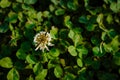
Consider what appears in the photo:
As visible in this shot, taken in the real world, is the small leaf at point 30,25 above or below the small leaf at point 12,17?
below

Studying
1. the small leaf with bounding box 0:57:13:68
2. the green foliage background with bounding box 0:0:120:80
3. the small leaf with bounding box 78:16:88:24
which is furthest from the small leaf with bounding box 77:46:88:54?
the small leaf with bounding box 0:57:13:68

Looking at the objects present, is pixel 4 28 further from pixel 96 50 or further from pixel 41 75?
pixel 96 50

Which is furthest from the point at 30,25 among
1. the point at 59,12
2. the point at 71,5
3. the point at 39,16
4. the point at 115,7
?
the point at 115,7

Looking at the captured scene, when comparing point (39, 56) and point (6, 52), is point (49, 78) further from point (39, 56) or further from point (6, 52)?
point (6, 52)

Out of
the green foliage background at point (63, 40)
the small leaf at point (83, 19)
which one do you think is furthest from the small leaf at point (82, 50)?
the small leaf at point (83, 19)

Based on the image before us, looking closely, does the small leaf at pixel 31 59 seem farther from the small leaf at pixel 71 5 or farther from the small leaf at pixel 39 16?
the small leaf at pixel 71 5

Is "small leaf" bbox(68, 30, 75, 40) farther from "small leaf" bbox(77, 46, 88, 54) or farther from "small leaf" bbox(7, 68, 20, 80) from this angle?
"small leaf" bbox(7, 68, 20, 80)

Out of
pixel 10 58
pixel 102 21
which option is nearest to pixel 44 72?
pixel 10 58
